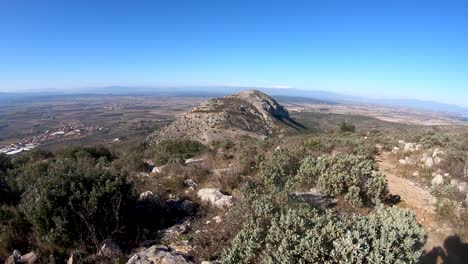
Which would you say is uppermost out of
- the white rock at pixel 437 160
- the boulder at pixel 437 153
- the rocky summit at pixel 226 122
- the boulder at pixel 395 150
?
the boulder at pixel 437 153

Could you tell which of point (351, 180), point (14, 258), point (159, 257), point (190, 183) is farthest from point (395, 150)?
point (14, 258)

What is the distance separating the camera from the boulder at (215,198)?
20.5 ft

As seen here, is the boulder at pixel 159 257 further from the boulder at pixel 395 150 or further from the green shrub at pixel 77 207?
the boulder at pixel 395 150

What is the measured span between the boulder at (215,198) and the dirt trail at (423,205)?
3976 mm

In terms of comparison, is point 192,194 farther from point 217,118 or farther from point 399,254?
point 217,118

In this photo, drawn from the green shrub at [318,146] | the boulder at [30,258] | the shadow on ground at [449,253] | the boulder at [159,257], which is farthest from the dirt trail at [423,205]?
the boulder at [30,258]

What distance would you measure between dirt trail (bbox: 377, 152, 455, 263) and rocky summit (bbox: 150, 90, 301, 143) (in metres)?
34.0

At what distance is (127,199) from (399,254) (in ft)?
17.5

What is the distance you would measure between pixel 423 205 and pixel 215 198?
5278mm

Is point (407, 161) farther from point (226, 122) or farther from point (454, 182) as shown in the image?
point (226, 122)

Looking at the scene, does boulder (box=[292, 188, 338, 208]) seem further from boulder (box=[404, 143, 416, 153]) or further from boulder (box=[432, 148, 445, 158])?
boulder (box=[404, 143, 416, 153])

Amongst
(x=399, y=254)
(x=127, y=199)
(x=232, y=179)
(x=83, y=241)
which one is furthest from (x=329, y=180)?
(x=83, y=241)

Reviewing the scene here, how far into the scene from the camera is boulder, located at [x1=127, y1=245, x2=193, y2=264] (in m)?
4.04

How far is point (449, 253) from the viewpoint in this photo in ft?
15.9
